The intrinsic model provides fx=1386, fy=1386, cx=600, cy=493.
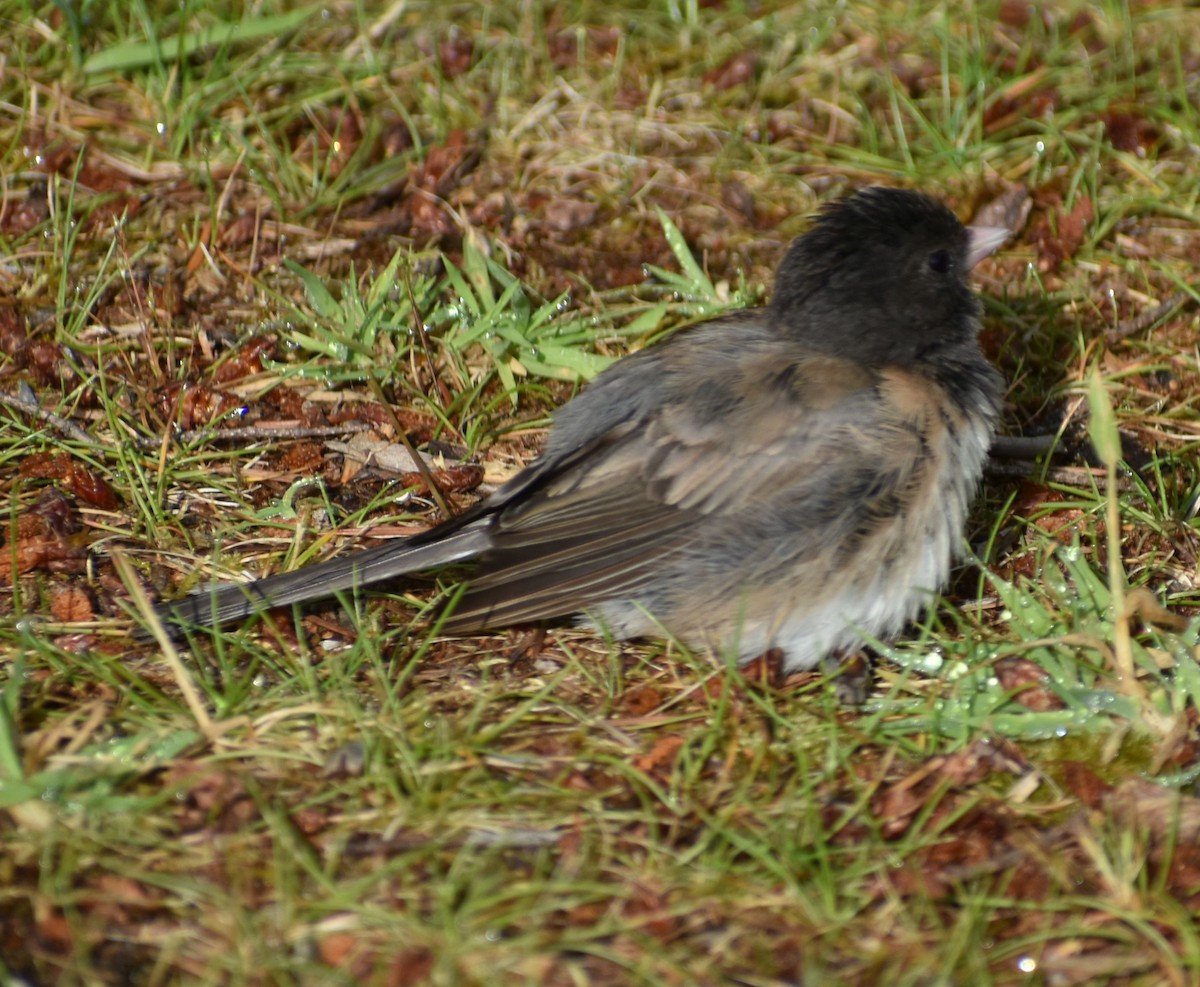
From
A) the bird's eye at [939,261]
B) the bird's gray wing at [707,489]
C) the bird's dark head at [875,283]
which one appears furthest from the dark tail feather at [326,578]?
the bird's eye at [939,261]

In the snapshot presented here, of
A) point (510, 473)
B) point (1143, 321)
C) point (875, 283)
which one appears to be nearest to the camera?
point (875, 283)

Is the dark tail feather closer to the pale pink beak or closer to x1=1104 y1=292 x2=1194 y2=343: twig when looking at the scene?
the pale pink beak

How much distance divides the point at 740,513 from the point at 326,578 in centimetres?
105

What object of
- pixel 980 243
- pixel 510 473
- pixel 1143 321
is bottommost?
pixel 1143 321

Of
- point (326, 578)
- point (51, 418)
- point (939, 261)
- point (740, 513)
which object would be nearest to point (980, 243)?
point (939, 261)

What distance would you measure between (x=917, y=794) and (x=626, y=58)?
353 centimetres

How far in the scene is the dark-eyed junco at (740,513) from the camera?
3.43 m

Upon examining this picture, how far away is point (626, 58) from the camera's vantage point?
552 centimetres

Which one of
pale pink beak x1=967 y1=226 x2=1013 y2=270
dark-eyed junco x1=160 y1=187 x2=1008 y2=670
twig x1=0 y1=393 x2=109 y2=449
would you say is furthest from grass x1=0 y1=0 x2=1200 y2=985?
pale pink beak x1=967 y1=226 x2=1013 y2=270

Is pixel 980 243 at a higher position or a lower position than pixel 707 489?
higher

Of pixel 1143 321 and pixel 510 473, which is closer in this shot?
pixel 510 473

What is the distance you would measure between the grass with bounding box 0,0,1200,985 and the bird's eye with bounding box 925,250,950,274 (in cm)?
60

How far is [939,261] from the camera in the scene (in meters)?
→ 3.82

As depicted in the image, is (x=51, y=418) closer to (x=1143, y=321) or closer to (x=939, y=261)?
(x=939, y=261)
